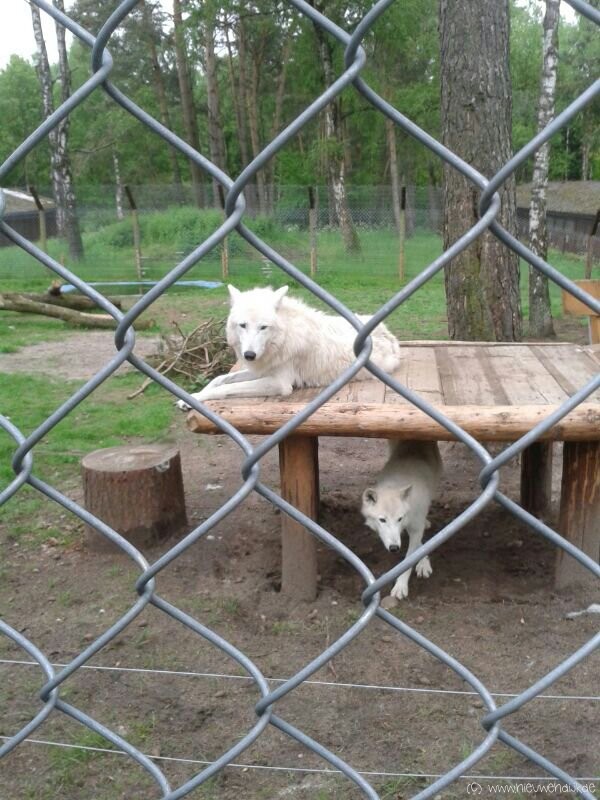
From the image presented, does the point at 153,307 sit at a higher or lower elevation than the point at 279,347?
lower

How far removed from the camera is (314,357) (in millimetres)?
4293

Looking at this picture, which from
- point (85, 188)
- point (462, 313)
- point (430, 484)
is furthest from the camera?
point (85, 188)

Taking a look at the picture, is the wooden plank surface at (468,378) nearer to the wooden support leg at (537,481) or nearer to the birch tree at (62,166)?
the wooden support leg at (537,481)

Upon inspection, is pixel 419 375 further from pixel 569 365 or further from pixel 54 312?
Result: pixel 54 312

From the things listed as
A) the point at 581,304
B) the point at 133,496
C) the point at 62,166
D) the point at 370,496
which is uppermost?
the point at 62,166

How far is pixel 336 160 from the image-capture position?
21406mm

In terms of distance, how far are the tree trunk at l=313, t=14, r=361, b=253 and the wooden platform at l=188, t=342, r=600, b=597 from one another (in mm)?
13511

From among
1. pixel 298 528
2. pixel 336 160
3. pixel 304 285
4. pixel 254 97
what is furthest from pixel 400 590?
pixel 254 97

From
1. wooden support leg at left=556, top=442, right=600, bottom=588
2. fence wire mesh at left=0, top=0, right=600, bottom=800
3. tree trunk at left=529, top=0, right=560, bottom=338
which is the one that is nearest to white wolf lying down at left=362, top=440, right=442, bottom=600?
wooden support leg at left=556, top=442, right=600, bottom=588

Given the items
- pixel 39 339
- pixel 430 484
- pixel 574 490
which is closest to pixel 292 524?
pixel 430 484

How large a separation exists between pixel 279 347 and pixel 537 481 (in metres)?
2.10

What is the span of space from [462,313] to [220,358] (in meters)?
3.14

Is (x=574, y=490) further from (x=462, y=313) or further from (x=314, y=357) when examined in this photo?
(x=462, y=313)

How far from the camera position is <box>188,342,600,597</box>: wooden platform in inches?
137
